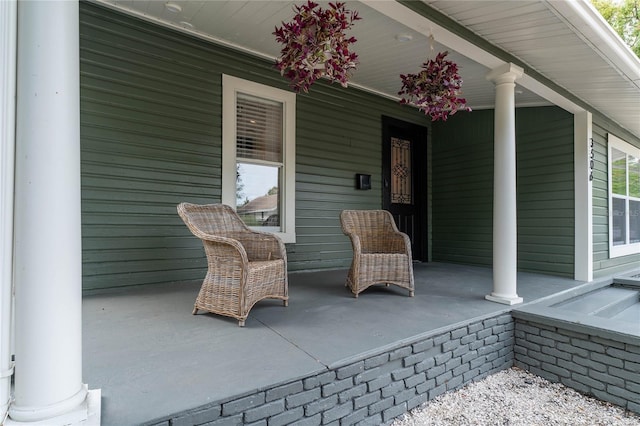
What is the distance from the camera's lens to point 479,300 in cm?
305

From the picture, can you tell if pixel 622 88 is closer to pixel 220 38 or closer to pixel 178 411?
pixel 220 38

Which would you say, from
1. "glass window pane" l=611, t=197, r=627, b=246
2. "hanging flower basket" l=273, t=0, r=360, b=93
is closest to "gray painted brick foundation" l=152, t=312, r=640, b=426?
"hanging flower basket" l=273, t=0, r=360, b=93

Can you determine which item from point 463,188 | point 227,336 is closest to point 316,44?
point 227,336

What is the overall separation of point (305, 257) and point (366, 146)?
1.84 meters

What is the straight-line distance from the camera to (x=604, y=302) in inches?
147

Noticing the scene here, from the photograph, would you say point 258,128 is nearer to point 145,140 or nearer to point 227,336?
point 145,140

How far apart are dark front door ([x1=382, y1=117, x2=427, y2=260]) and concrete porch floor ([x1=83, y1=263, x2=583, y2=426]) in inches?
81.4

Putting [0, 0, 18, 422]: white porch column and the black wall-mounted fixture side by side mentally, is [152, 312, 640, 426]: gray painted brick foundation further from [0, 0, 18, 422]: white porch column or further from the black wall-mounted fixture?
the black wall-mounted fixture

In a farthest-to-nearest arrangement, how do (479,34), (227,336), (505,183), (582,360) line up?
(505,183)
(479,34)
(582,360)
(227,336)

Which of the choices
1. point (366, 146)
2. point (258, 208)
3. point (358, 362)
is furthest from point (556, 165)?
A: point (358, 362)

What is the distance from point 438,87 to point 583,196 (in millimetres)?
2900

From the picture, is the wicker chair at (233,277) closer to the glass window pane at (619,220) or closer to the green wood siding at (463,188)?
the green wood siding at (463,188)

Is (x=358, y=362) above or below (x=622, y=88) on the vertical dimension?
below

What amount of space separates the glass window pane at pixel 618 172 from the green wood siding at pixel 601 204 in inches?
14.2
